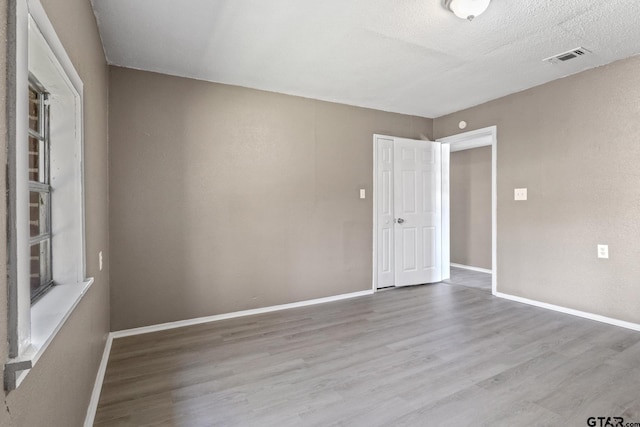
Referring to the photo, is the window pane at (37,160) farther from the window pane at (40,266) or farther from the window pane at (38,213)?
the window pane at (40,266)

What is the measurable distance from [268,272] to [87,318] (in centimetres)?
193

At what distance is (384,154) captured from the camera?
430cm

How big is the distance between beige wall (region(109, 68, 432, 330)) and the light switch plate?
172 centimetres

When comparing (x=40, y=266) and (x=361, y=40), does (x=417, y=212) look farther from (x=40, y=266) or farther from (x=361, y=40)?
(x=40, y=266)

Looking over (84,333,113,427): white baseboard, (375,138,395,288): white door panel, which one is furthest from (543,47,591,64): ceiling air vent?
(84,333,113,427): white baseboard

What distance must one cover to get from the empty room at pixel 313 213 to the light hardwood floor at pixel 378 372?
0.8 inches

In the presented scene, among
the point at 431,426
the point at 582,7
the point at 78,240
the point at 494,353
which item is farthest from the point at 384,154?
the point at 78,240

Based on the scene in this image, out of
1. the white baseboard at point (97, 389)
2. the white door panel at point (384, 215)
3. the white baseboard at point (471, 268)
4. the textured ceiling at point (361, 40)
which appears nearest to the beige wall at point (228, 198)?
the white door panel at point (384, 215)

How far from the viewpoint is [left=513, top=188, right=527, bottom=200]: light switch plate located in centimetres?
367

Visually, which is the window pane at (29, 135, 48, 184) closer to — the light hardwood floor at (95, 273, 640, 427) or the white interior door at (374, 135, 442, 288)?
the light hardwood floor at (95, 273, 640, 427)

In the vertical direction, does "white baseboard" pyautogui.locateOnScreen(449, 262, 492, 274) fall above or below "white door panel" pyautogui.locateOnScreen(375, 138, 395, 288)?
below

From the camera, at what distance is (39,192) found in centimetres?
140

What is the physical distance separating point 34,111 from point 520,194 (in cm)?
428

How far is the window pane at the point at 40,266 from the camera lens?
52.8 inches
